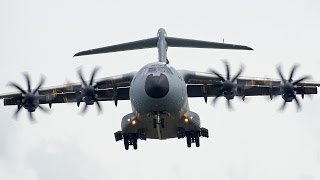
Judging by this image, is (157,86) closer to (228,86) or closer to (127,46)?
(228,86)

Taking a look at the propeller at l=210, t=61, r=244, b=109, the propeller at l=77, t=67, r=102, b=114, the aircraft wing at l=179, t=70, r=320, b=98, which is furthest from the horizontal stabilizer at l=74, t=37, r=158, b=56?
the propeller at l=210, t=61, r=244, b=109

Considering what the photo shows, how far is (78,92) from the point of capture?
36.3m

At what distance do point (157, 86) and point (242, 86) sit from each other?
24.1ft

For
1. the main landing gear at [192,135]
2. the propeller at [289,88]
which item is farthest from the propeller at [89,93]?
the propeller at [289,88]

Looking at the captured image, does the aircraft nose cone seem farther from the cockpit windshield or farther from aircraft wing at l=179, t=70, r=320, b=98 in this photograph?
aircraft wing at l=179, t=70, r=320, b=98

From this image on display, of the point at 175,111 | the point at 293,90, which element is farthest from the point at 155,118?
the point at 293,90

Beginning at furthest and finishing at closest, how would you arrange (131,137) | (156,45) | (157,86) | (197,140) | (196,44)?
(156,45)
(196,44)
(197,140)
(131,137)
(157,86)

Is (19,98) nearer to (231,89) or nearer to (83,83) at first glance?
(83,83)

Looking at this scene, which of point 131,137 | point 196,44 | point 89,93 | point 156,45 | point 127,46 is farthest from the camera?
point 156,45

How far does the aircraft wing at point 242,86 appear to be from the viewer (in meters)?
36.4

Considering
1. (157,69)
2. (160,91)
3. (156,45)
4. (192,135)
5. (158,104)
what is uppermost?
(156,45)

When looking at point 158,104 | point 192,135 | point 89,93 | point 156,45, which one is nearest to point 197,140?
point 192,135

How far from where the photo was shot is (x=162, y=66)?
104 ft

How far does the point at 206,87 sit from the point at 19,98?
9627 mm
